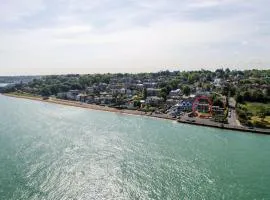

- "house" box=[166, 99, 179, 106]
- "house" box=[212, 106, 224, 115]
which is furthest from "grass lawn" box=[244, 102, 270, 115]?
"house" box=[166, 99, 179, 106]

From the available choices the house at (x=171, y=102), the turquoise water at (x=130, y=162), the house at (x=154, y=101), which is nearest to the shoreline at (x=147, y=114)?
the turquoise water at (x=130, y=162)

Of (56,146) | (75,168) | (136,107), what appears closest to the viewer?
(75,168)

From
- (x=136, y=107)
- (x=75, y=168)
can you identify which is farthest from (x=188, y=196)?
(x=136, y=107)

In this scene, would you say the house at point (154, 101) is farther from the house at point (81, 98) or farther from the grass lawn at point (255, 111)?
the house at point (81, 98)

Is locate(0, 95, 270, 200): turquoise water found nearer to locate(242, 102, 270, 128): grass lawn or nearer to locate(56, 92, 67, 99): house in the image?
locate(242, 102, 270, 128): grass lawn

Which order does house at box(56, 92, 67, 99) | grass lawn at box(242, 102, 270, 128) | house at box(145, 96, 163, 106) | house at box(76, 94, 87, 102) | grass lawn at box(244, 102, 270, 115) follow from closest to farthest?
grass lawn at box(242, 102, 270, 128), grass lawn at box(244, 102, 270, 115), house at box(145, 96, 163, 106), house at box(76, 94, 87, 102), house at box(56, 92, 67, 99)

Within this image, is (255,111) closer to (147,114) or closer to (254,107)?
(254,107)

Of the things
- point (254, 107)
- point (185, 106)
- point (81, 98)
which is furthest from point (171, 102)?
point (81, 98)

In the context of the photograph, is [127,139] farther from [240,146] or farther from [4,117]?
[4,117]

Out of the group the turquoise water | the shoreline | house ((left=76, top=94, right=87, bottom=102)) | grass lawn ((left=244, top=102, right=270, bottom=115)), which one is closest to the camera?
the turquoise water
